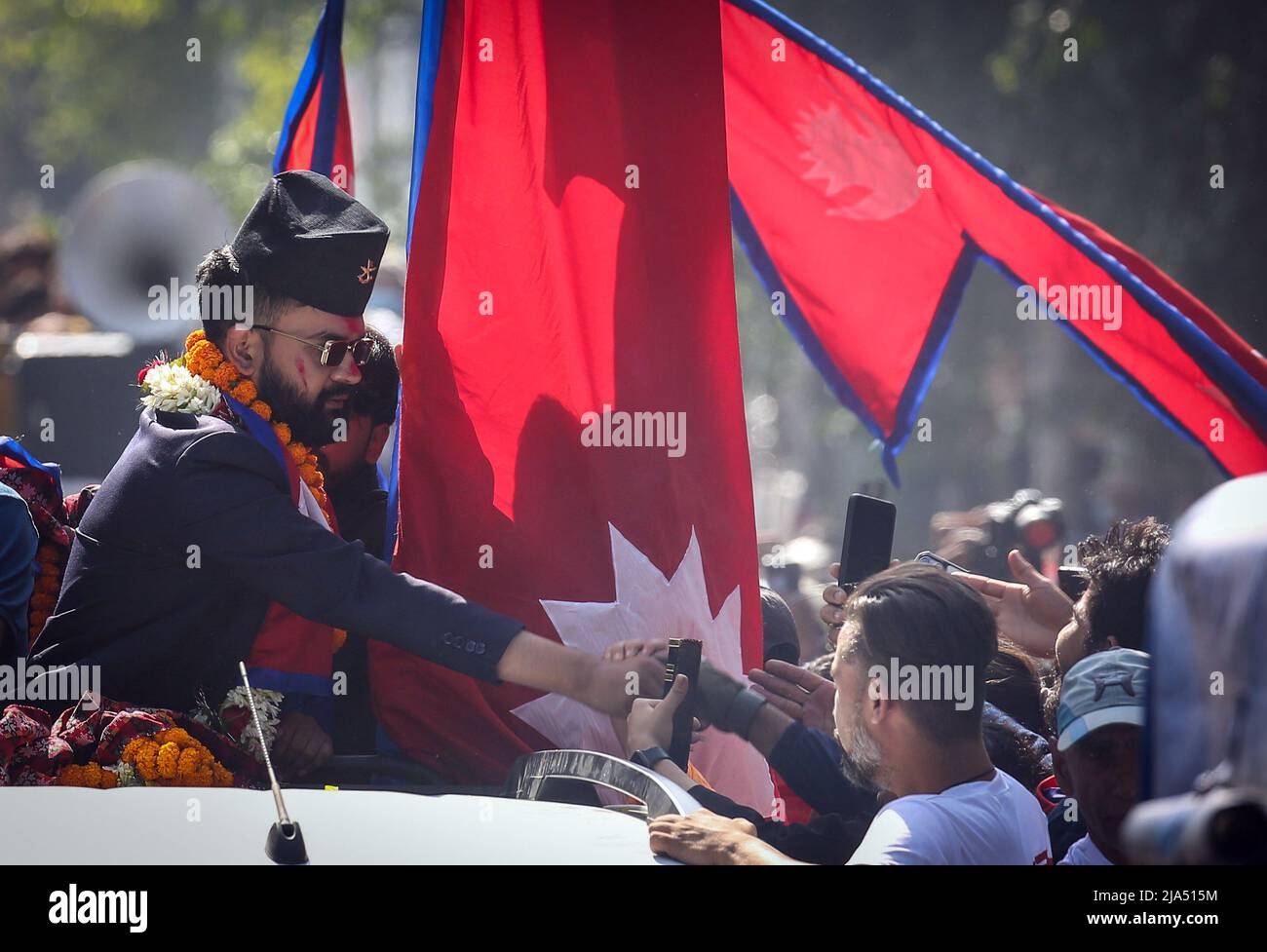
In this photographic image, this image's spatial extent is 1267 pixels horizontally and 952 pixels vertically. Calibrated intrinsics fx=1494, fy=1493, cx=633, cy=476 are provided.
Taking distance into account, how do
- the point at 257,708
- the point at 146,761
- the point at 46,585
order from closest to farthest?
the point at 146,761
the point at 257,708
the point at 46,585

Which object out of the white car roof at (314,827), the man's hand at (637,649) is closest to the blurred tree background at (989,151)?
the man's hand at (637,649)

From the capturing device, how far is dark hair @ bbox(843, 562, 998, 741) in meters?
2.89

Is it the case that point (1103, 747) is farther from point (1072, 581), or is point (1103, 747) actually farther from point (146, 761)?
point (146, 761)

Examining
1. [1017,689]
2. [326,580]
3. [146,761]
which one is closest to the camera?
[146,761]

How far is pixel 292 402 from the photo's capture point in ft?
11.7

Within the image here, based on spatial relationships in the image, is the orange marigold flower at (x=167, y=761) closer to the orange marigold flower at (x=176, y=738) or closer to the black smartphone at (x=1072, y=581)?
the orange marigold flower at (x=176, y=738)

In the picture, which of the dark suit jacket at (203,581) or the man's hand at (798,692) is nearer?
the dark suit jacket at (203,581)

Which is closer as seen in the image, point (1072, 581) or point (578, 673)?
point (578, 673)

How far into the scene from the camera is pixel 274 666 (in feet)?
11.6

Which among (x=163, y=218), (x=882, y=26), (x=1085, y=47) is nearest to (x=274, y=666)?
(x=163, y=218)

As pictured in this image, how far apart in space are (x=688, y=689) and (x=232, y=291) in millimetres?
1422

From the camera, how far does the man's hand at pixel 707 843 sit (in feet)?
8.71

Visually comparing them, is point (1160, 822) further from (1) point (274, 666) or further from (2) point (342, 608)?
(1) point (274, 666)

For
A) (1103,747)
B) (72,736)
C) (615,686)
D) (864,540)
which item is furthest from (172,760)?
(1103,747)
